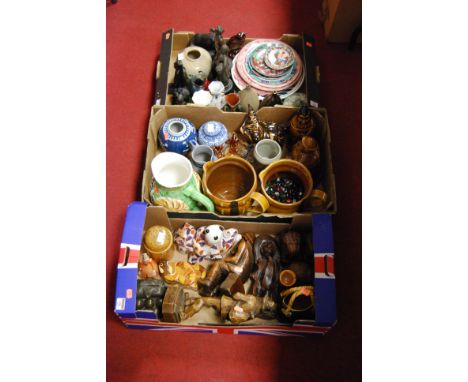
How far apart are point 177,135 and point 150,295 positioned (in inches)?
24.7

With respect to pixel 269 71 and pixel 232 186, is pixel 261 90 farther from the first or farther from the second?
pixel 232 186

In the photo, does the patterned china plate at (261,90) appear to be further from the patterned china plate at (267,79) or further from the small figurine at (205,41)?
the small figurine at (205,41)

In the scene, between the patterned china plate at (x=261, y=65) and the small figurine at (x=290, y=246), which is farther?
the patterned china plate at (x=261, y=65)

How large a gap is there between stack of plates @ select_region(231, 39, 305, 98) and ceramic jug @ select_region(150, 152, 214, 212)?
0.51m

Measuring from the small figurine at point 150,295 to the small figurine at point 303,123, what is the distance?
2.58 feet

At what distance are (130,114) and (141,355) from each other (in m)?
1.10

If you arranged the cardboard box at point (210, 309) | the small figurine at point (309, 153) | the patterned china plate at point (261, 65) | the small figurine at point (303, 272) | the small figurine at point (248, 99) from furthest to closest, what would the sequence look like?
the patterned china plate at point (261, 65)
the small figurine at point (248, 99)
the small figurine at point (309, 153)
the small figurine at point (303, 272)
the cardboard box at point (210, 309)

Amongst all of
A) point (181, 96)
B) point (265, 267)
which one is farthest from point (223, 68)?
point (265, 267)

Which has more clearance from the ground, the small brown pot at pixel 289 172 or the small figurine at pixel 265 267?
the small brown pot at pixel 289 172

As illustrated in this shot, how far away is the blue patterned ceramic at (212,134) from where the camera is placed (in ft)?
5.21
